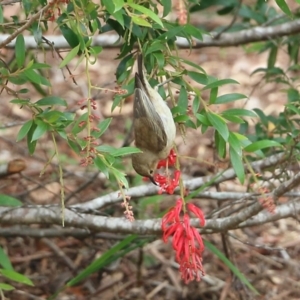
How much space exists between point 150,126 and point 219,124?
1.27 ft

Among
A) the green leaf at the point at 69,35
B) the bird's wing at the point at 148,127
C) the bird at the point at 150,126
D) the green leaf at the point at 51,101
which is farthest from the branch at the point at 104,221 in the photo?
the green leaf at the point at 69,35

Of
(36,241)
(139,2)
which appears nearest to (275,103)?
(36,241)

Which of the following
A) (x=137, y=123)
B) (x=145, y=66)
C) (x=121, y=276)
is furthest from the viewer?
(x=121, y=276)

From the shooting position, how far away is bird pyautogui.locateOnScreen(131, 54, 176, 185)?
2402 millimetres

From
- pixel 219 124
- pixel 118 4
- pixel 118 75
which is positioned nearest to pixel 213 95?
pixel 219 124

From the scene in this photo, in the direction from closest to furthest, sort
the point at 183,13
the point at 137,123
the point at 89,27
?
the point at 183,13 → the point at 89,27 → the point at 137,123

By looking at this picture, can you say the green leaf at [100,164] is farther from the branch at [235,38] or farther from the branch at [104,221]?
the branch at [235,38]

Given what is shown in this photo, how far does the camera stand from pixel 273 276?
4020 millimetres

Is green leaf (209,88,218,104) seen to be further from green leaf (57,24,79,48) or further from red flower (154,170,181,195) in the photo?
green leaf (57,24,79,48)

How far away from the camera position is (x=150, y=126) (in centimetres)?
254

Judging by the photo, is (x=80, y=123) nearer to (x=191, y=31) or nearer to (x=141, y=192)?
(x=191, y=31)

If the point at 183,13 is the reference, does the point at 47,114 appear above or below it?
below

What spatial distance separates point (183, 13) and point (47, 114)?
0.57 m

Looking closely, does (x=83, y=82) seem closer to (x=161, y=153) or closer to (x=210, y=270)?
(x=210, y=270)
